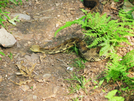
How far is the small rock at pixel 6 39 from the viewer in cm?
452

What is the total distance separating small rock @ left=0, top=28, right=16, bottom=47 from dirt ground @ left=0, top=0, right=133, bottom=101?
0.63 ft

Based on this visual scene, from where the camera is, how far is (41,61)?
4570 millimetres

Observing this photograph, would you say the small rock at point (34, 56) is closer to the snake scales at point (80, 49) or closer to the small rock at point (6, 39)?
the snake scales at point (80, 49)

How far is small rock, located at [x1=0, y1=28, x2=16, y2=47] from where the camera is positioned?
452 centimetres

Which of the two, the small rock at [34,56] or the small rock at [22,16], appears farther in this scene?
the small rock at [22,16]

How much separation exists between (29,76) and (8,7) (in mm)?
3807

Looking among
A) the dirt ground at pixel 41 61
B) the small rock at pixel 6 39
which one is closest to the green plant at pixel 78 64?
the dirt ground at pixel 41 61

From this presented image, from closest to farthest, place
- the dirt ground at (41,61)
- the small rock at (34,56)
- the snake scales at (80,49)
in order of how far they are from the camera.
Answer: the dirt ground at (41,61) → the snake scales at (80,49) → the small rock at (34,56)

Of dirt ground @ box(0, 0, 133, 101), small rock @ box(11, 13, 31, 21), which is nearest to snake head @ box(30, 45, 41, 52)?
dirt ground @ box(0, 0, 133, 101)

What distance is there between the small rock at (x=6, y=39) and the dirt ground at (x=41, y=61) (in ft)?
0.63

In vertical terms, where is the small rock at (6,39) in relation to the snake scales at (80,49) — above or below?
above

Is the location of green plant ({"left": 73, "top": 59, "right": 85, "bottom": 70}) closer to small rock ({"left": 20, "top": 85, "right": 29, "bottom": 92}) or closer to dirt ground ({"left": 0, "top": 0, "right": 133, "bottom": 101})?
dirt ground ({"left": 0, "top": 0, "right": 133, "bottom": 101})

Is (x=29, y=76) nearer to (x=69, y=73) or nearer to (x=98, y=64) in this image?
(x=69, y=73)

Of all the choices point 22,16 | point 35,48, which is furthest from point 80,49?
point 22,16
